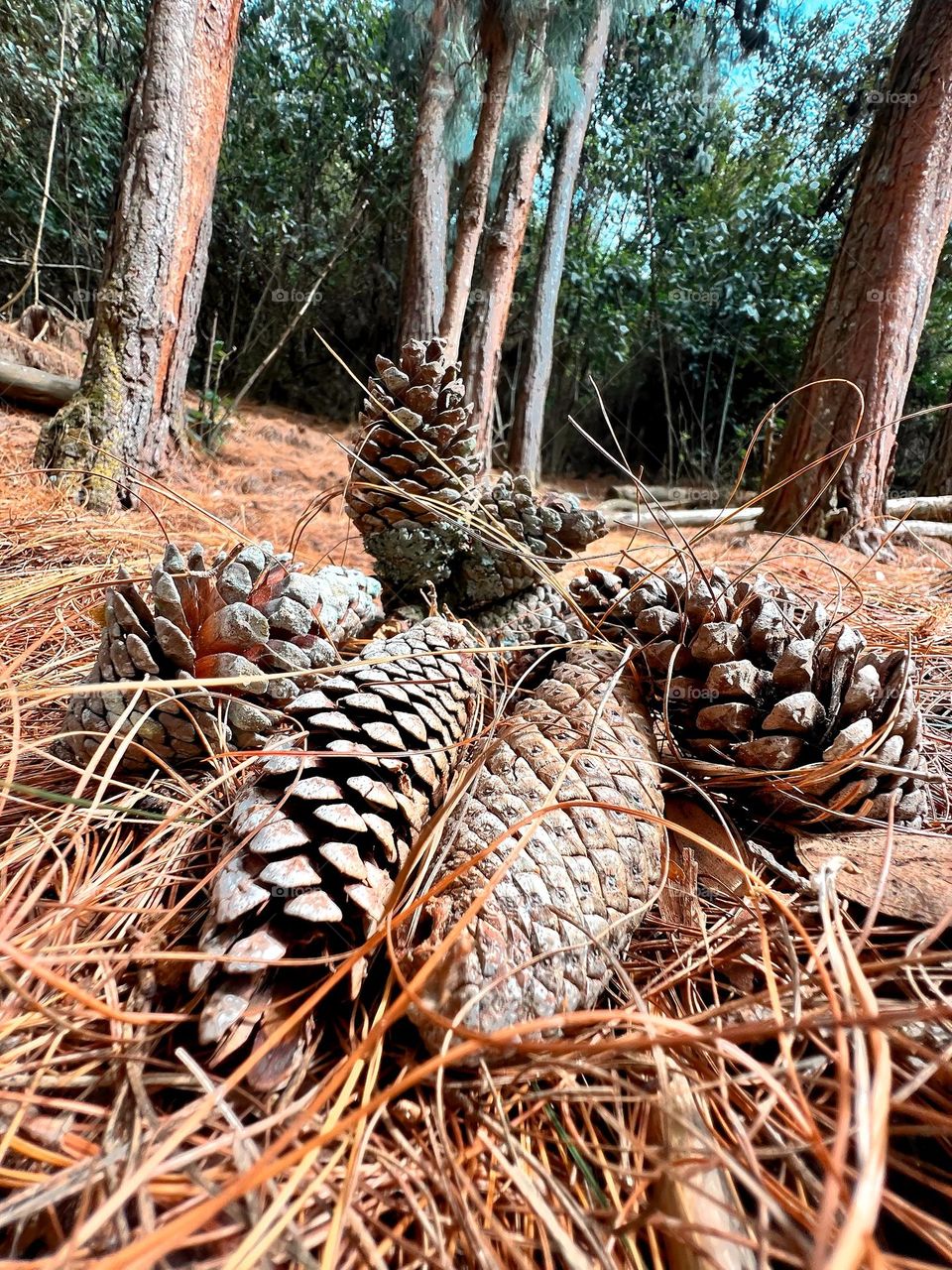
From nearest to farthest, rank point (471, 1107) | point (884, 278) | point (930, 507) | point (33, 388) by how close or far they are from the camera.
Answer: point (471, 1107) < point (884, 278) < point (33, 388) < point (930, 507)

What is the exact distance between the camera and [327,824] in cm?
43

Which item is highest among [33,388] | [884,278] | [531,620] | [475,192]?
[475,192]

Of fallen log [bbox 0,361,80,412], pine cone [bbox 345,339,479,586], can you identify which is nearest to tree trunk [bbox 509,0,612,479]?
fallen log [bbox 0,361,80,412]

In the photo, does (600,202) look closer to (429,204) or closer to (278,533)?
(429,204)

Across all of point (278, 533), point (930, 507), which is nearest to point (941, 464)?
point (930, 507)

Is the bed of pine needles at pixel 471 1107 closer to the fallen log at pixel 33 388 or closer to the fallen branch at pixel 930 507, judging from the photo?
the fallen log at pixel 33 388

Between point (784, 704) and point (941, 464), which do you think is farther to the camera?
point (941, 464)

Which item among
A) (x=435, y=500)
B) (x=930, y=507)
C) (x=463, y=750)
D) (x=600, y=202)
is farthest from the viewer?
(x=600, y=202)

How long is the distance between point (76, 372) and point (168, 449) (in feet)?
3.97

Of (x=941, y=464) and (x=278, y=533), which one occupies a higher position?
(x=941, y=464)

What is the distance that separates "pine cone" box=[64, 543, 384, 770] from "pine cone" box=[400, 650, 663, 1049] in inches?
8.1

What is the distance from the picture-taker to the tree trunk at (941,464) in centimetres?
331

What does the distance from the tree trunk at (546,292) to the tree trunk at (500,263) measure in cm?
72

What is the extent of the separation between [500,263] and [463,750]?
11.7ft
